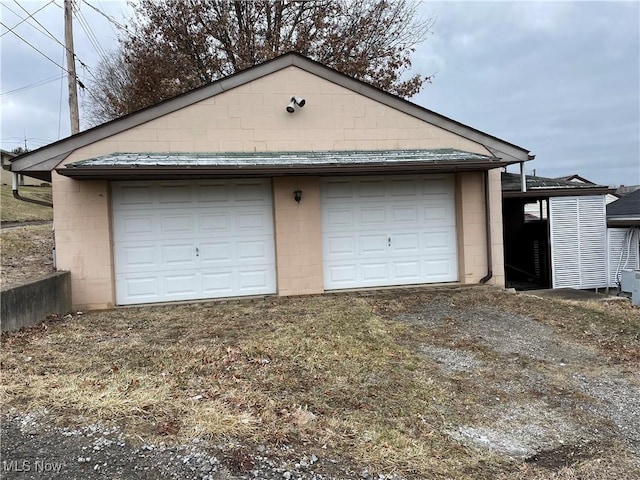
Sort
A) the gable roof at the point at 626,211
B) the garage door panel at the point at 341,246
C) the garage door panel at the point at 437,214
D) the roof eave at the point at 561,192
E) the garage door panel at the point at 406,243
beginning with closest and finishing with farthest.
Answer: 1. the garage door panel at the point at 341,246
2. the garage door panel at the point at 406,243
3. the garage door panel at the point at 437,214
4. the roof eave at the point at 561,192
5. the gable roof at the point at 626,211

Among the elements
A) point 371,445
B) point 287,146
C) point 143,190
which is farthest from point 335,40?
point 371,445

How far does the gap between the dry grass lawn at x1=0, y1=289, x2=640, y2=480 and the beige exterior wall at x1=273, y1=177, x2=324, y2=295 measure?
143 cm

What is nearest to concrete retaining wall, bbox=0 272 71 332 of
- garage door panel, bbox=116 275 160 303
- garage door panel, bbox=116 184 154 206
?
garage door panel, bbox=116 275 160 303

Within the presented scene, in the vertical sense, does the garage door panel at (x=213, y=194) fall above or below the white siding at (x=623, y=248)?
above

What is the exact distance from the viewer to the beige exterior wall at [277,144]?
26.7 feet

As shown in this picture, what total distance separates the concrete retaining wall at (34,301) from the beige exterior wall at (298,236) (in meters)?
3.67

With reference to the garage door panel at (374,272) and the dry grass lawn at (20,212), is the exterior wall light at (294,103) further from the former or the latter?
the dry grass lawn at (20,212)

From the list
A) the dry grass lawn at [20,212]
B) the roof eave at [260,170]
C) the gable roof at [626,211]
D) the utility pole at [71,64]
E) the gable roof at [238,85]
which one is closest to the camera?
the roof eave at [260,170]

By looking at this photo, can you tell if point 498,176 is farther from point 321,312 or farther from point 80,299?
point 80,299

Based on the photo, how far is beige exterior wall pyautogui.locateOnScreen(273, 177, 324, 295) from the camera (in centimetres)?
887

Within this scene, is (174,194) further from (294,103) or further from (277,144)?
(294,103)

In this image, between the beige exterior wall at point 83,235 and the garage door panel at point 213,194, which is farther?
the garage door panel at point 213,194

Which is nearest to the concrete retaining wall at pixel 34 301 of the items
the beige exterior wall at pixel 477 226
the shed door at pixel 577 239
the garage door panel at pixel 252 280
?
the garage door panel at pixel 252 280

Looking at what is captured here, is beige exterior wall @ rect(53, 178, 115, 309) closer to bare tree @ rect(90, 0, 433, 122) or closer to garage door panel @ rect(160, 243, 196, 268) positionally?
garage door panel @ rect(160, 243, 196, 268)
